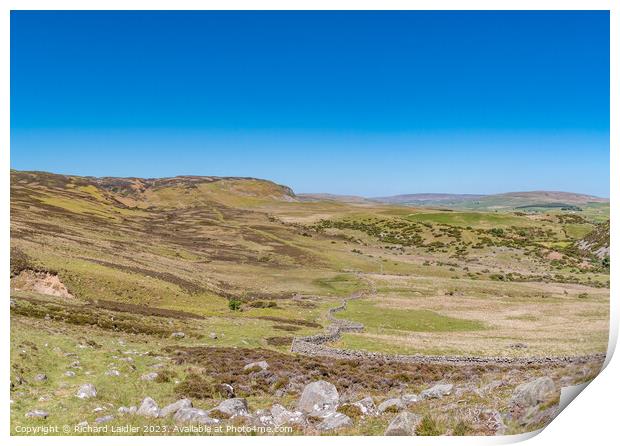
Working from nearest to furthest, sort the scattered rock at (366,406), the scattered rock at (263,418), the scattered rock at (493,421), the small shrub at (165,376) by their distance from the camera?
the scattered rock at (493,421) < the scattered rock at (263,418) < the scattered rock at (366,406) < the small shrub at (165,376)

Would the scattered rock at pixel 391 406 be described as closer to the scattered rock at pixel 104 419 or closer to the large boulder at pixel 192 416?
the large boulder at pixel 192 416

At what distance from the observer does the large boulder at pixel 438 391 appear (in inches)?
750

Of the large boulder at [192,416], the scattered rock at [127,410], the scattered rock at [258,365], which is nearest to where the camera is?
the large boulder at [192,416]

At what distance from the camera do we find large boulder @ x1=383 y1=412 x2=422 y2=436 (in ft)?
47.9

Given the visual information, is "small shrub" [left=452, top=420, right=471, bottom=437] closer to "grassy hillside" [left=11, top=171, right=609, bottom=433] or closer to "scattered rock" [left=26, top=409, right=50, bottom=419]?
"grassy hillside" [left=11, top=171, right=609, bottom=433]

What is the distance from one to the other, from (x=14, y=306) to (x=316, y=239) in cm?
9443

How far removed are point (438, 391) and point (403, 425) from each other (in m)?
5.47

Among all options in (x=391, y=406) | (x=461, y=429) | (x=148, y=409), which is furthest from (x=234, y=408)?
(x=461, y=429)

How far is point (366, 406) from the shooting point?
665 inches

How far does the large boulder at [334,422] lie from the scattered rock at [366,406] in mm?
1080

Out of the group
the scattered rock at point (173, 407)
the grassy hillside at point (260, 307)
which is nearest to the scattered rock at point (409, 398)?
the grassy hillside at point (260, 307)

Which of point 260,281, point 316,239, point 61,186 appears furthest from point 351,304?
point 61,186

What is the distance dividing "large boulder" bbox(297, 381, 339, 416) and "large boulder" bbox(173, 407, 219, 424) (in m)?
3.76

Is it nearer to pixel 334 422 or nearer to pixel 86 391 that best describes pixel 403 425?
pixel 334 422
